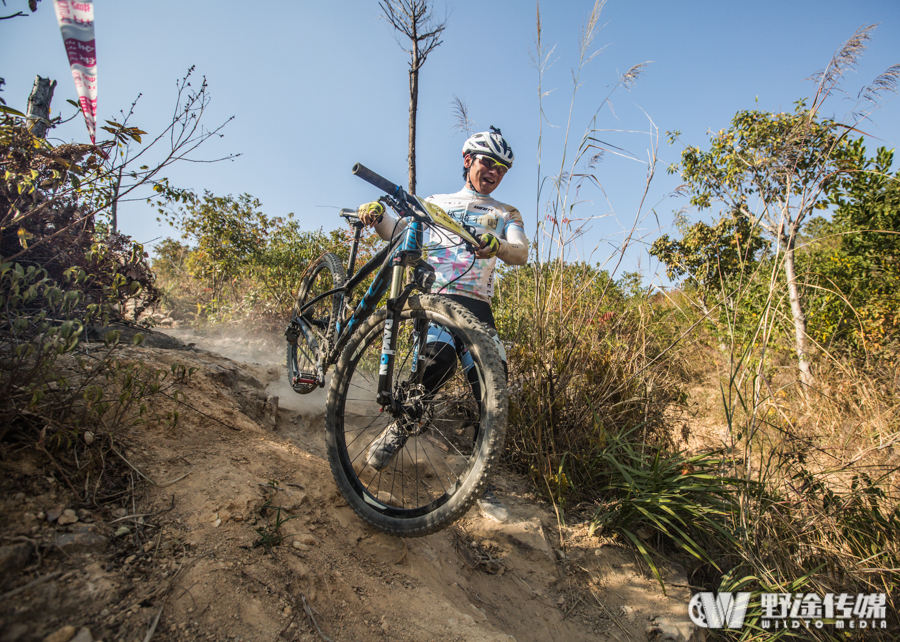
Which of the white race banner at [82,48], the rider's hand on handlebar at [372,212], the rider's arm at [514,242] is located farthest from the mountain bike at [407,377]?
the white race banner at [82,48]

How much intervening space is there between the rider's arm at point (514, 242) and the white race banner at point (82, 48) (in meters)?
2.18

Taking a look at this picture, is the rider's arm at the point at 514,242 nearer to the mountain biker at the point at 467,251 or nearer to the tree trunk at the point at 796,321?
the mountain biker at the point at 467,251

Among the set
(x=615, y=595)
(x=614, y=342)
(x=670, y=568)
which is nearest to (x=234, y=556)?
(x=615, y=595)

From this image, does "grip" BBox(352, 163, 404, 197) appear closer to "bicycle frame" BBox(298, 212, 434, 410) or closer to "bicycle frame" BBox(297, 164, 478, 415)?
"bicycle frame" BBox(297, 164, 478, 415)

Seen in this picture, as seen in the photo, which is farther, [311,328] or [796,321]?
[796,321]

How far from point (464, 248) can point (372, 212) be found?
0.58m

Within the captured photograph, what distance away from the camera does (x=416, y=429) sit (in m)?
1.79

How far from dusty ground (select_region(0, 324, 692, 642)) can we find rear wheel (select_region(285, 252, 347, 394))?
0.53 m

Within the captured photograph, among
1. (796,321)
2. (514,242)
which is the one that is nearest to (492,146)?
(514,242)

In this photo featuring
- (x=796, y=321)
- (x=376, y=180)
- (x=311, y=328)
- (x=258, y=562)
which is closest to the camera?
(x=258, y=562)

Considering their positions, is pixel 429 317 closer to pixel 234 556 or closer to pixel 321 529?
pixel 321 529

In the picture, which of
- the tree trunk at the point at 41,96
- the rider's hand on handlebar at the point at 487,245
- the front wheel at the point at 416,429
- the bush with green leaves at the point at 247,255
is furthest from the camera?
the bush with green leaves at the point at 247,255

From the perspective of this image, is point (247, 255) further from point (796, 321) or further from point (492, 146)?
point (796, 321)

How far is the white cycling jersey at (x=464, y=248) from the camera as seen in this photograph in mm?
2271
